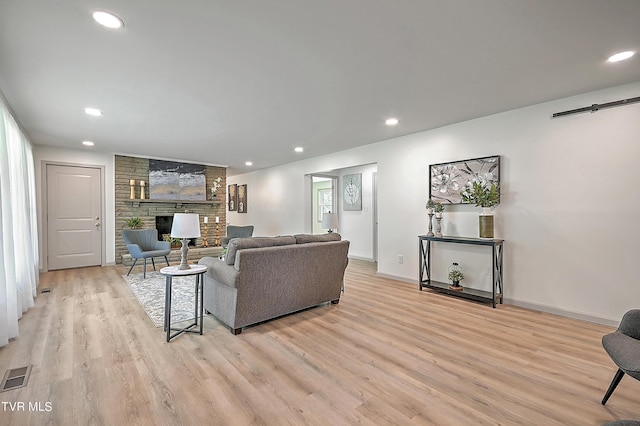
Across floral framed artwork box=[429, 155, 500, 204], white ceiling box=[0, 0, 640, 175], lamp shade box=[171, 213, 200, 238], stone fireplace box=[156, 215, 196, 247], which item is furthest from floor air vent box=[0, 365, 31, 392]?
stone fireplace box=[156, 215, 196, 247]

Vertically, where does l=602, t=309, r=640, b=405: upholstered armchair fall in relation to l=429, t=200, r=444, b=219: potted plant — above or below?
below

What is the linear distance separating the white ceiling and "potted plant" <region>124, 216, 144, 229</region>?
2737 mm

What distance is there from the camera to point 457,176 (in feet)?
13.9

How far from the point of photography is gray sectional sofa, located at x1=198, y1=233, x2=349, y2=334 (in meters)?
2.86

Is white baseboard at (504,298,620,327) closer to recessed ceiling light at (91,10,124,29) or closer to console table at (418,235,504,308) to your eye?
console table at (418,235,504,308)

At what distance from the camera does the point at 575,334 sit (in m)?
2.86

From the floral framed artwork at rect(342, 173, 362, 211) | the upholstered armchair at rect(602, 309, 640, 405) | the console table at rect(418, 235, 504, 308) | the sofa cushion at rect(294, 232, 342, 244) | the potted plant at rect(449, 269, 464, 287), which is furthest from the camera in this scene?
the floral framed artwork at rect(342, 173, 362, 211)

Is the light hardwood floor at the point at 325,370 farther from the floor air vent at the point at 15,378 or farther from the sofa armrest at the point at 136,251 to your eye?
the sofa armrest at the point at 136,251

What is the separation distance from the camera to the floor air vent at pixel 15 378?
Result: 2016 millimetres

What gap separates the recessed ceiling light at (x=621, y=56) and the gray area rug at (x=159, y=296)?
4.77 metres

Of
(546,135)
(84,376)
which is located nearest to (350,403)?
(84,376)

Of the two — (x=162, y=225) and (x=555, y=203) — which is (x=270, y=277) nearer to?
(x=555, y=203)

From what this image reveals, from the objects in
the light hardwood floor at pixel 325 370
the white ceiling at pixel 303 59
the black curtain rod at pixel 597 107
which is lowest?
the light hardwood floor at pixel 325 370

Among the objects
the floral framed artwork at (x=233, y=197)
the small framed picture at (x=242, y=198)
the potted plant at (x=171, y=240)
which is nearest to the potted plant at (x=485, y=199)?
the potted plant at (x=171, y=240)
